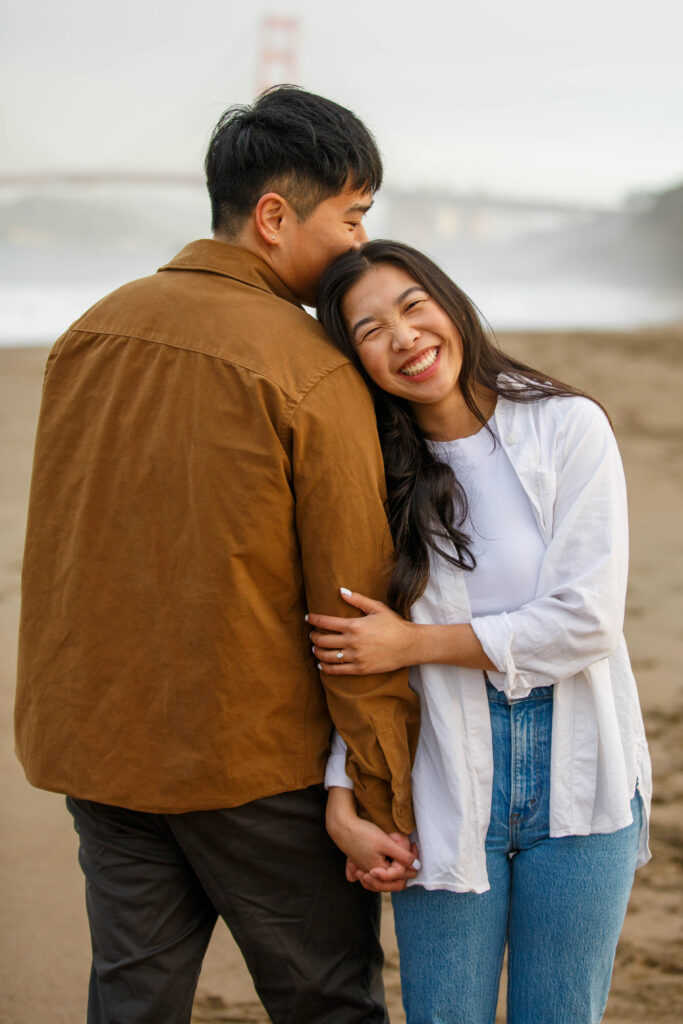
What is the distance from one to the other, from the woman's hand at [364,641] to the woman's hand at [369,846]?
14 centimetres

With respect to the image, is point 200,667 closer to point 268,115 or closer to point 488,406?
point 488,406

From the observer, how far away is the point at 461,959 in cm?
107

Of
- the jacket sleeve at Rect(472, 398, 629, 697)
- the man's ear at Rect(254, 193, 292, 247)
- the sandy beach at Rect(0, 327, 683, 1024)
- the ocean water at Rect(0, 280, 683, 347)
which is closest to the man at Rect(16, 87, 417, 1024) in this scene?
Result: the man's ear at Rect(254, 193, 292, 247)

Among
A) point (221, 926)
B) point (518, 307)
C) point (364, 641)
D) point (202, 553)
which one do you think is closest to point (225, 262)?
point (202, 553)

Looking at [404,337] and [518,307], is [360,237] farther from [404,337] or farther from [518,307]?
[518,307]

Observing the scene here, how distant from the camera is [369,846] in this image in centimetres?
106

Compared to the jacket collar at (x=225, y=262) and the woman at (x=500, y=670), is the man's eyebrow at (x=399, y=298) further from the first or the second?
the jacket collar at (x=225, y=262)

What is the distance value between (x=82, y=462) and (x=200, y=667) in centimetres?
24

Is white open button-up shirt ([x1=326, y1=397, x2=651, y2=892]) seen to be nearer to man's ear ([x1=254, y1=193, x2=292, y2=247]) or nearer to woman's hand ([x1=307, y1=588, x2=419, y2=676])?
woman's hand ([x1=307, y1=588, x2=419, y2=676])

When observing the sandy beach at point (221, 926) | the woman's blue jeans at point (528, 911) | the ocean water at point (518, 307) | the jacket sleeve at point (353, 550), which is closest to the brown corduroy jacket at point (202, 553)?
the jacket sleeve at point (353, 550)

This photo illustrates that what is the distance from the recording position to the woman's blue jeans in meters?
1.05

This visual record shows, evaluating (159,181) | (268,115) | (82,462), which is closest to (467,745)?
(82,462)

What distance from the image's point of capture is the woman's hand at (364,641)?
102 cm

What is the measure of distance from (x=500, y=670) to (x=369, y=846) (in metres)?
0.23
